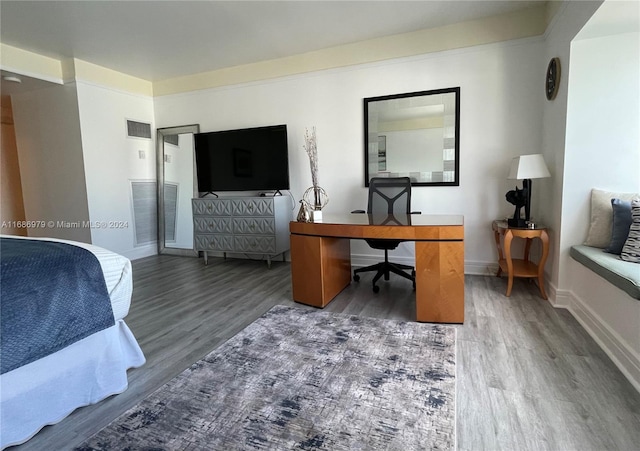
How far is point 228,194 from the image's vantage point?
484cm

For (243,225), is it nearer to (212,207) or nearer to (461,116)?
(212,207)

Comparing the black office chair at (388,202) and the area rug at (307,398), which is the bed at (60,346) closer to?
the area rug at (307,398)

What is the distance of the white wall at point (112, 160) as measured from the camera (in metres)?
4.37

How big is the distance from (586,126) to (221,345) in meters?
3.10

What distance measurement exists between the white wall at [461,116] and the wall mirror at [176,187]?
2.99 feet

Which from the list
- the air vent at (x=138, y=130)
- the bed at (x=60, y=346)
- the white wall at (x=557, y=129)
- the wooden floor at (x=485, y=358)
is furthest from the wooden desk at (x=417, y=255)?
the air vent at (x=138, y=130)

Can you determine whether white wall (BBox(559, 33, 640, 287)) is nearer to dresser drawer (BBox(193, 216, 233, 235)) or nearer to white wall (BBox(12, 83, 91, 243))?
dresser drawer (BBox(193, 216, 233, 235))

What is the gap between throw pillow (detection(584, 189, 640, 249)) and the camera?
2.43 meters

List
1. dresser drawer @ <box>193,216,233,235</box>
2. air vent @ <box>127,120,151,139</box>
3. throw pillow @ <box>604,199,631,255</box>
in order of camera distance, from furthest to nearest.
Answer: air vent @ <box>127,120,151,139</box>
dresser drawer @ <box>193,216,233,235</box>
throw pillow @ <box>604,199,631,255</box>

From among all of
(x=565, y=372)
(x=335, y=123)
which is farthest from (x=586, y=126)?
(x=335, y=123)

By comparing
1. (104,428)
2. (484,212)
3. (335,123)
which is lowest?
(104,428)

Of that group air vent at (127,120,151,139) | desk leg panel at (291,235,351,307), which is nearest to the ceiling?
air vent at (127,120,151,139)

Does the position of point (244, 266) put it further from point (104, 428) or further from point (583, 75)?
point (583, 75)

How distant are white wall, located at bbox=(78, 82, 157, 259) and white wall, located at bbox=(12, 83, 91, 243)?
105 millimetres
